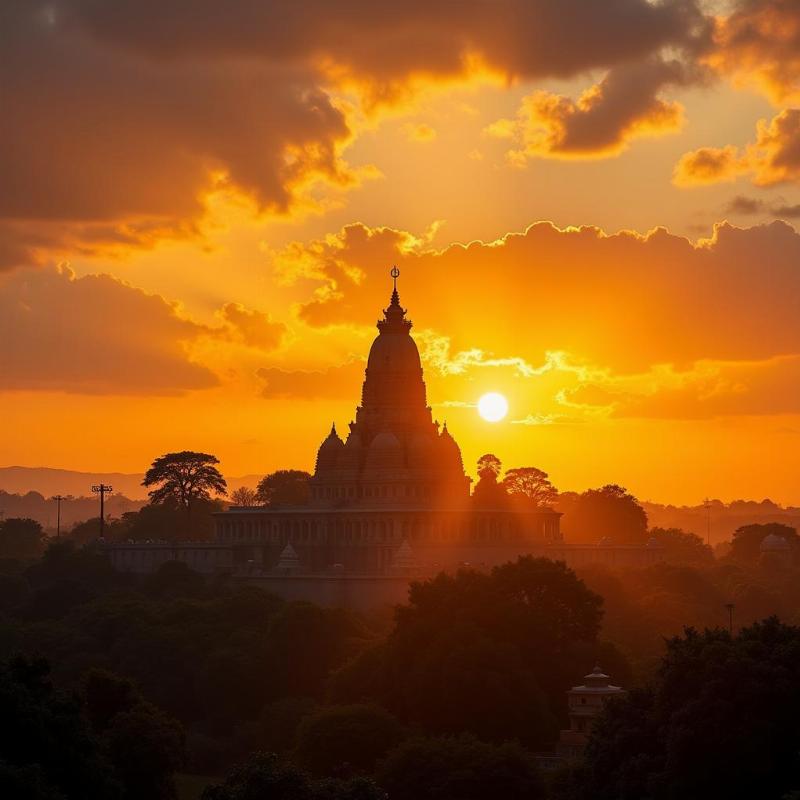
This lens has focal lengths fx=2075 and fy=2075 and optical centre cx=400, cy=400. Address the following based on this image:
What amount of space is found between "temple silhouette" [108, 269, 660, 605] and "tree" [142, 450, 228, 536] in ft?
61.6

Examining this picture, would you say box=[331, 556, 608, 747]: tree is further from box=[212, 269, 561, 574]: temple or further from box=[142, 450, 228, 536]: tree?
box=[142, 450, 228, 536]: tree

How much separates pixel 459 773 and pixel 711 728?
12.8 m

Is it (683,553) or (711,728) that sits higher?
(683,553)

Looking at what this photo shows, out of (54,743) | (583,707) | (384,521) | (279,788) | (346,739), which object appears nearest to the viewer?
(279,788)

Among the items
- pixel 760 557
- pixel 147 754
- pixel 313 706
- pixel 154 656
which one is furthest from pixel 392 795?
pixel 760 557

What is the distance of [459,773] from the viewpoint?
76.8 meters

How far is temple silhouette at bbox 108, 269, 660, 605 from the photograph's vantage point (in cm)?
15162

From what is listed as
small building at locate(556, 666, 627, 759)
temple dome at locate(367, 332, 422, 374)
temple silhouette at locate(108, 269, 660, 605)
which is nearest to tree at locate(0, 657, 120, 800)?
small building at locate(556, 666, 627, 759)

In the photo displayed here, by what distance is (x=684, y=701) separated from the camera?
2736 inches

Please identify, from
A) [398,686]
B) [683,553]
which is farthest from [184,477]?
[398,686]

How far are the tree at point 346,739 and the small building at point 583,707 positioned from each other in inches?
279

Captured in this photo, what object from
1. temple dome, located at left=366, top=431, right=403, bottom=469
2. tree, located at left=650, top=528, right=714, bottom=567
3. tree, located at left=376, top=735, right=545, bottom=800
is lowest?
tree, located at left=376, top=735, right=545, bottom=800

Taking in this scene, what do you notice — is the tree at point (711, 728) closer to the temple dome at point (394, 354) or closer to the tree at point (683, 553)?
the temple dome at point (394, 354)

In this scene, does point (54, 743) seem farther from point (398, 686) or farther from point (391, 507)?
point (391, 507)
